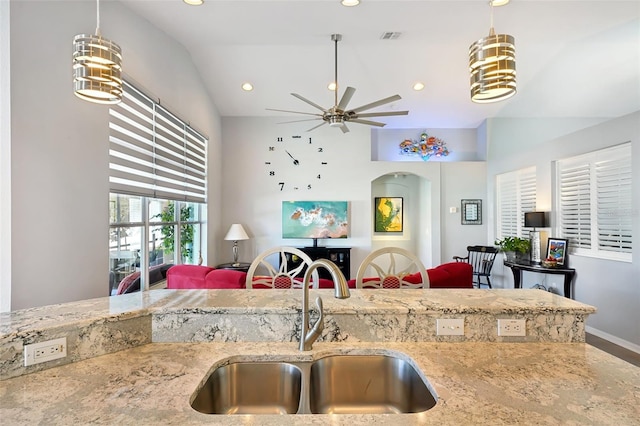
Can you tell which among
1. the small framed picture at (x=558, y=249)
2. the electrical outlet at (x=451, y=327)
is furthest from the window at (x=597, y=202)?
the electrical outlet at (x=451, y=327)

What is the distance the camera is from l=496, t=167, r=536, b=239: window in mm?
5316

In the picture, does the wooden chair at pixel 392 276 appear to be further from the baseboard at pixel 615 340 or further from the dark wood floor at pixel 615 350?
the baseboard at pixel 615 340

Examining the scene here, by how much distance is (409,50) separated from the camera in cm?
456

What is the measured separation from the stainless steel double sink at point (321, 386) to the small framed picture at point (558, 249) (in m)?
4.21

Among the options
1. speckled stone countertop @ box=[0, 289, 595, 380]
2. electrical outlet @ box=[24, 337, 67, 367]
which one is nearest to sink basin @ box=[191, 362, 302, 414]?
speckled stone countertop @ box=[0, 289, 595, 380]

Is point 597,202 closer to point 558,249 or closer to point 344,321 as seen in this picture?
point 558,249

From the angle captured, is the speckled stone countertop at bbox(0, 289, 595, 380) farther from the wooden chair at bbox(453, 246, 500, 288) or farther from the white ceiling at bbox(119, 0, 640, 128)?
the wooden chair at bbox(453, 246, 500, 288)

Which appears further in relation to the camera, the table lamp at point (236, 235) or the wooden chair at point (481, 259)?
the wooden chair at point (481, 259)

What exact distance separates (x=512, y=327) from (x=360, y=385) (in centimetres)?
68

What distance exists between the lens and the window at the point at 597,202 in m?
3.73

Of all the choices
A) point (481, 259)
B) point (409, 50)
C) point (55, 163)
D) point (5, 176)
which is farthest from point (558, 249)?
point (5, 176)

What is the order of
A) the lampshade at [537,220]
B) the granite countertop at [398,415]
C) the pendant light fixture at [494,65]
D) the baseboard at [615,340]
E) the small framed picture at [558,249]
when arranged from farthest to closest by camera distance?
the lampshade at [537,220], the small framed picture at [558,249], the baseboard at [615,340], the pendant light fixture at [494,65], the granite countertop at [398,415]

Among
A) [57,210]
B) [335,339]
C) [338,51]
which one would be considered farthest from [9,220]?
[338,51]

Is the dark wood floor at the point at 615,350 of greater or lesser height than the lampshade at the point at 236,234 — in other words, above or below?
below
